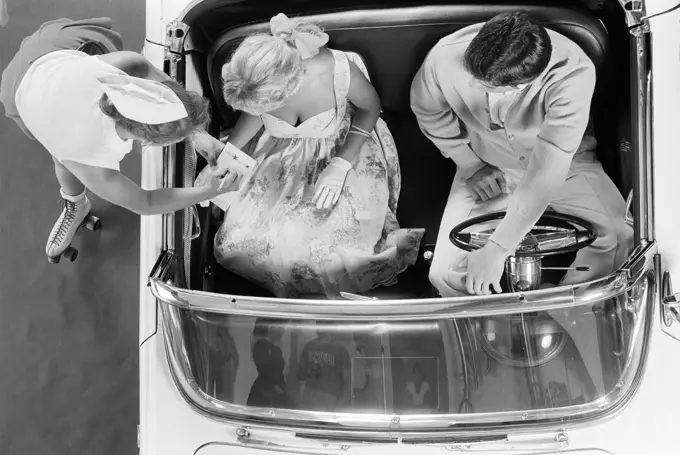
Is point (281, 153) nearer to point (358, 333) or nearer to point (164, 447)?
point (358, 333)

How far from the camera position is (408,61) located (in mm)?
1572

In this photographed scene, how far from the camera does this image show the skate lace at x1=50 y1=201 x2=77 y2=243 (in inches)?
81.4

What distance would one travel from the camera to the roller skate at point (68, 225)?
6.75 ft

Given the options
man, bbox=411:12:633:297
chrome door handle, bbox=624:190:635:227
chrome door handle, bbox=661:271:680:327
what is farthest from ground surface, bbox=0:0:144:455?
chrome door handle, bbox=661:271:680:327

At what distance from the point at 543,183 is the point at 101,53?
130cm

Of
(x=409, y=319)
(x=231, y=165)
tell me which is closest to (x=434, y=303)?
(x=409, y=319)

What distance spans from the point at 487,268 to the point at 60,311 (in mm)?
1747

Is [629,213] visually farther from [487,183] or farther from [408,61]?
[408,61]

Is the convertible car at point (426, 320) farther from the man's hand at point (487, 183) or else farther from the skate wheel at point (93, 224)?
the skate wheel at point (93, 224)

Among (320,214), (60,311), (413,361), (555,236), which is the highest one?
(555,236)

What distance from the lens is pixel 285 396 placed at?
5.09 feet

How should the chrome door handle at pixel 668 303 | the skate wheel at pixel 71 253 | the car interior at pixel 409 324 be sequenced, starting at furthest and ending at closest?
the skate wheel at pixel 71 253 → the car interior at pixel 409 324 → the chrome door handle at pixel 668 303

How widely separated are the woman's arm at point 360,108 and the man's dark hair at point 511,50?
30 centimetres

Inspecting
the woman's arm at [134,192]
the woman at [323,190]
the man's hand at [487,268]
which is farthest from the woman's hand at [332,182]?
the man's hand at [487,268]
